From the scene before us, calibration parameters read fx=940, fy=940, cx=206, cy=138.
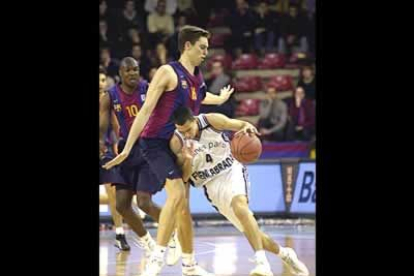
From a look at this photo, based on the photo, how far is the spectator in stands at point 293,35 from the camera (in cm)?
1525

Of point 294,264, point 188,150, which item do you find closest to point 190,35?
point 188,150

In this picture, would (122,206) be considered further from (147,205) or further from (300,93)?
(300,93)

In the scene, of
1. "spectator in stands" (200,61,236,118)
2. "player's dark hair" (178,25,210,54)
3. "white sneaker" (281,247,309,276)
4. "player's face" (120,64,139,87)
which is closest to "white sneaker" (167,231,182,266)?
"white sneaker" (281,247,309,276)

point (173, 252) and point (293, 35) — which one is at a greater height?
point (293, 35)

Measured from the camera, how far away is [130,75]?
9430mm

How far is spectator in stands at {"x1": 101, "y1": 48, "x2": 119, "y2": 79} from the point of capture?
1289cm

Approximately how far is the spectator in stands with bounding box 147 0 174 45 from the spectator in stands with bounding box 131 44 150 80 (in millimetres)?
257

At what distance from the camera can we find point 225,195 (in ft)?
24.9

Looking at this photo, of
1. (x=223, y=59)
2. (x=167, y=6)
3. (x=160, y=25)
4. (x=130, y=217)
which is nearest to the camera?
(x=130, y=217)

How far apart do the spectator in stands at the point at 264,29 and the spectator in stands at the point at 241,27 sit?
112mm

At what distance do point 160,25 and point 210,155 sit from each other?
7526 millimetres

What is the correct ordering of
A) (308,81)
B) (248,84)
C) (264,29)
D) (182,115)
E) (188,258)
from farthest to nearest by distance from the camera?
(264,29) → (248,84) → (308,81) → (188,258) → (182,115)
